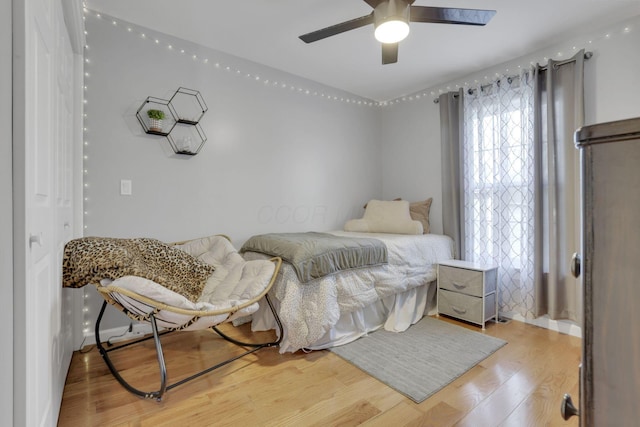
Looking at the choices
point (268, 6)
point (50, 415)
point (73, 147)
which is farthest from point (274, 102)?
point (50, 415)

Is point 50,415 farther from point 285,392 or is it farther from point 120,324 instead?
point 120,324

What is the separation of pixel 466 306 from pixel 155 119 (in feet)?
9.72

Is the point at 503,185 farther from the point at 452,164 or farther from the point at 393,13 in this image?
the point at 393,13

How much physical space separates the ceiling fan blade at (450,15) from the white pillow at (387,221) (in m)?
1.85

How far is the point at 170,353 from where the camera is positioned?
2154mm

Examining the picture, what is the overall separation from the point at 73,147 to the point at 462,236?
3.32 meters

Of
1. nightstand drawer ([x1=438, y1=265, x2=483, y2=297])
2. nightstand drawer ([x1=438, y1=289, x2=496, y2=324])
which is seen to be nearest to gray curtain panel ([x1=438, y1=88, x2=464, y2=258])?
nightstand drawer ([x1=438, y1=265, x2=483, y2=297])

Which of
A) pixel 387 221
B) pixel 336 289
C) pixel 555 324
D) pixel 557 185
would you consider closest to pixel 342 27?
pixel 336 289

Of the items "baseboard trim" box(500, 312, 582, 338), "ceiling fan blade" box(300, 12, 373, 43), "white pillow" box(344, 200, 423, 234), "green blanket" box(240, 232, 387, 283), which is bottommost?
"baseboard trim" box(500, 312, 582, 338)

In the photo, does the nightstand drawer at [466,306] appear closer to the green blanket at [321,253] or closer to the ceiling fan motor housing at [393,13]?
the green blanket at [321,253]

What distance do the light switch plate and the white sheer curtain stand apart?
300cm

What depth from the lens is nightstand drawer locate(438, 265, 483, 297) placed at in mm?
2650

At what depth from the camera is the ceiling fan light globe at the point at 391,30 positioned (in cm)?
178

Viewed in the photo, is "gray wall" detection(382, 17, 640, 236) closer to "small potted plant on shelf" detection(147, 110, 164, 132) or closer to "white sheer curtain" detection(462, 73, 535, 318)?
"white sheer curtain" detection(462, 73, 535, 318)
